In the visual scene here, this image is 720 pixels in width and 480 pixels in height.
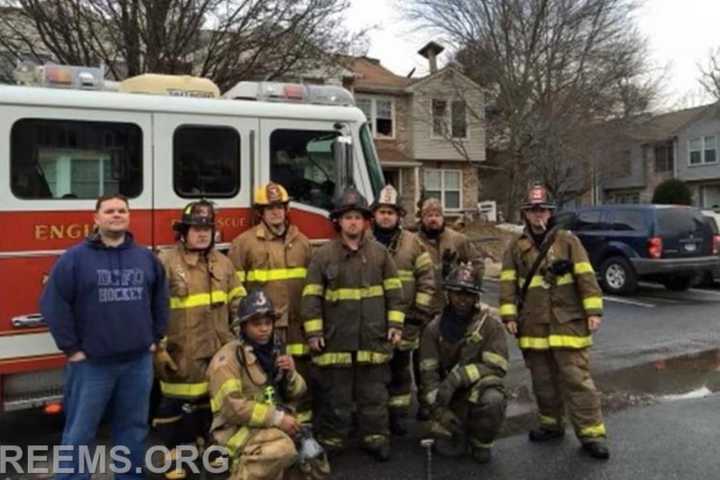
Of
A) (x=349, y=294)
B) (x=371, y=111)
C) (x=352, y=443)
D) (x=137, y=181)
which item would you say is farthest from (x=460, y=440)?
(x=371, y=111)

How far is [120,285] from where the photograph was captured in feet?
12.9

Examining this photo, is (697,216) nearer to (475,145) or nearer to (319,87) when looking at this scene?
(319,87)

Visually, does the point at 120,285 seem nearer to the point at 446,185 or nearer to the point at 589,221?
the point at 589,221

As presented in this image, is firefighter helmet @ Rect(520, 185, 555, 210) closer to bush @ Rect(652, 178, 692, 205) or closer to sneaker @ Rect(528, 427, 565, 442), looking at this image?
sneaker @ Rect(528, 427, 565, 442)

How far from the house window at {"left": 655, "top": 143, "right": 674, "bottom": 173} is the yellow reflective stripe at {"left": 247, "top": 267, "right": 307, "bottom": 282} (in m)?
40.1

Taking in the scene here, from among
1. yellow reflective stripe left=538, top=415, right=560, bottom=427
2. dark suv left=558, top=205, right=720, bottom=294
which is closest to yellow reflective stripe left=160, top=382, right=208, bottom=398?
yellow reflective stripe left=538, top=415, right=560, bottom=427

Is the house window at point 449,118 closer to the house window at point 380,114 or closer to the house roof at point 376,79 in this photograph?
the house roof at point 376,79

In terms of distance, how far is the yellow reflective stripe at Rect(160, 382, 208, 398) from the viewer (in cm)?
446

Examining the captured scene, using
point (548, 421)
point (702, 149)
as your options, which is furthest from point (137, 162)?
point (702, 149)

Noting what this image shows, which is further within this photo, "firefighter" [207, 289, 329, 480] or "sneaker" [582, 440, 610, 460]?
"sneaker" [582, 440, 610, 460]

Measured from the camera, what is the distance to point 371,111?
2756 centimetres

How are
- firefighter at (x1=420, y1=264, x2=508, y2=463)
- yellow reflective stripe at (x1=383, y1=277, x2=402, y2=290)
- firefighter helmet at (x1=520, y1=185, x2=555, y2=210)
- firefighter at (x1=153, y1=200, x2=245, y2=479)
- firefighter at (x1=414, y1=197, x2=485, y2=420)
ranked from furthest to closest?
firefighter at (x1=414, y1=197, x2=485, y2=420) < firefighter helmet at (x1=520, y1=185, x2=555, y2=210) < yellow reflective stripe at (x1=383, y1=277, x2=402, y2=290) < firefighter at (x1=420, y1=264, x2=508, y2=463) < firefighter at (x1=153, y1=200, x2=245, y2=479)

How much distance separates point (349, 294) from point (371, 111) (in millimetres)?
23414

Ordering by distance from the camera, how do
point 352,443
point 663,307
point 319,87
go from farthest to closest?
point 663,307 → point 319,87 → point 352,443
